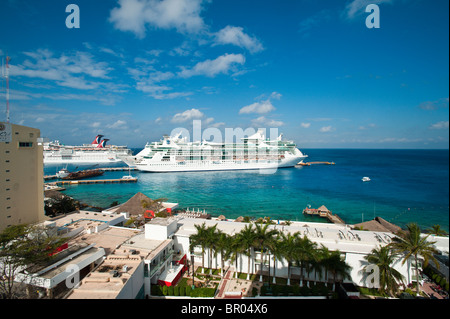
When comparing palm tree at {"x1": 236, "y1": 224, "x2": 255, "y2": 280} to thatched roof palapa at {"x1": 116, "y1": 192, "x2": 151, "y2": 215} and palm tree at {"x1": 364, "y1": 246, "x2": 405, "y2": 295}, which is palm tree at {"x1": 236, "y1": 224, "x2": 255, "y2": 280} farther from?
thatched roof palapa at {"x1": 116, "y1": 192, "x2": 151, "y2": 215}

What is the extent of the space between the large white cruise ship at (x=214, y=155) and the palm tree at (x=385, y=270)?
3909 cm

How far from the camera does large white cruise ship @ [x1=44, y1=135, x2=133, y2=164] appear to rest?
5847 cm

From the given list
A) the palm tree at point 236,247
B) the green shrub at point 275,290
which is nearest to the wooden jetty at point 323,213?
the green shrub at point 275,290

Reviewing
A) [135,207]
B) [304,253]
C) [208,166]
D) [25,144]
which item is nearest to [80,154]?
[208,166]

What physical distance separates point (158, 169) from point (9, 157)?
34014 mm

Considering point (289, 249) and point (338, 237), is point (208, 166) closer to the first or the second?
point (338, 237)

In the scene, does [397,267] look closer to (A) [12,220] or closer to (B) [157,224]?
(B) [157,224]

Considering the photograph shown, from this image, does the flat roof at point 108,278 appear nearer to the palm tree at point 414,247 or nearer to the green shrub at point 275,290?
the green shrub at point 275,290

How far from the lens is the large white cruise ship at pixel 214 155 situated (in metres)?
45.7

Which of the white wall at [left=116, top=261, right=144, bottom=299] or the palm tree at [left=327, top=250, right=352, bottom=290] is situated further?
the palm tree at [left=327, top=250, right=352, bottom=290]

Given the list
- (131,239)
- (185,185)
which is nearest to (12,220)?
(131,239)

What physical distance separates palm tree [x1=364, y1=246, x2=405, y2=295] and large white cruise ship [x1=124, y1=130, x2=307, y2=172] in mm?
39089

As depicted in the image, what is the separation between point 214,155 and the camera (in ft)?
158

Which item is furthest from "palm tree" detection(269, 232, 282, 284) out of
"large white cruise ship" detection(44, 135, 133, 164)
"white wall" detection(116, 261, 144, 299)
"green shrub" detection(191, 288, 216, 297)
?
"large white cruise ship" detection(44, 135, 133, 164)
